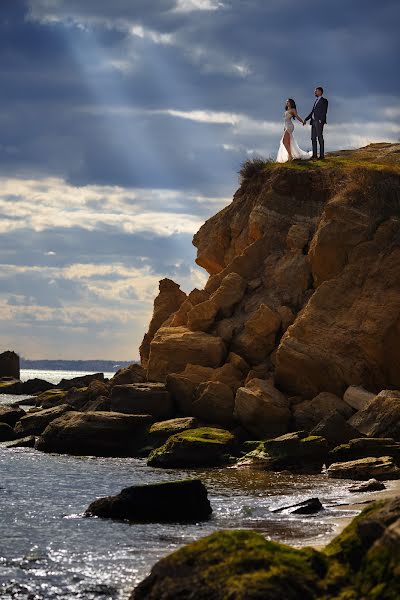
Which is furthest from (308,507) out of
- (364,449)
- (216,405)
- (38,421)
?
(38,421)

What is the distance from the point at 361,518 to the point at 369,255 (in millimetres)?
30112

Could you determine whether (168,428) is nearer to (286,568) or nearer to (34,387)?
(286,568)

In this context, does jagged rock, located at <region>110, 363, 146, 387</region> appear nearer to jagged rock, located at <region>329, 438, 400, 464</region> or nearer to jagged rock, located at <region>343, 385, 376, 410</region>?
jagged rock, located at <region>343, 385, 376, 410</region>

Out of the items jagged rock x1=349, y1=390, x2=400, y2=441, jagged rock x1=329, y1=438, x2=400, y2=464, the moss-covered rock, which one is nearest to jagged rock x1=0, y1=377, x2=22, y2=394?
jagged rock x1=349, y1=390, x2=400, y2=441

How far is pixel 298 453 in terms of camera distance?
3481 cm

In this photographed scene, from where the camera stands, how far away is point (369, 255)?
145 feet

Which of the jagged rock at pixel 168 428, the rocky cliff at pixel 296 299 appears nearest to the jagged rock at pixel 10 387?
the rocky cliff at pixel 296 299

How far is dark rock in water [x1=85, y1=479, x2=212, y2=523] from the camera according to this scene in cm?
2492

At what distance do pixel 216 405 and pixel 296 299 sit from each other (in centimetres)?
878

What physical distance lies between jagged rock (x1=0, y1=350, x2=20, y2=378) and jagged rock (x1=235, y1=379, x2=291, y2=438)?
86.3 meters

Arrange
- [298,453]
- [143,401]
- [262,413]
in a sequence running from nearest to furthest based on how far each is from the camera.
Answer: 1. [298,453]
2. [262,413]
3. [143,401]

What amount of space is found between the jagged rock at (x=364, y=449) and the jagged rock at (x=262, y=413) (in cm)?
509

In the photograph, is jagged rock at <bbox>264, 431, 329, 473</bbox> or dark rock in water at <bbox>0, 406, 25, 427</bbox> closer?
jagged rock at <bbox>264, 431, 329, 473</bbox>

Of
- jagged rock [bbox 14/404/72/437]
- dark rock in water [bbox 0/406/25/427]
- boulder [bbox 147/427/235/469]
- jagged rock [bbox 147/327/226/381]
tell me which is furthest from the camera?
dark rock in water [bbox 0/406/25/427]
